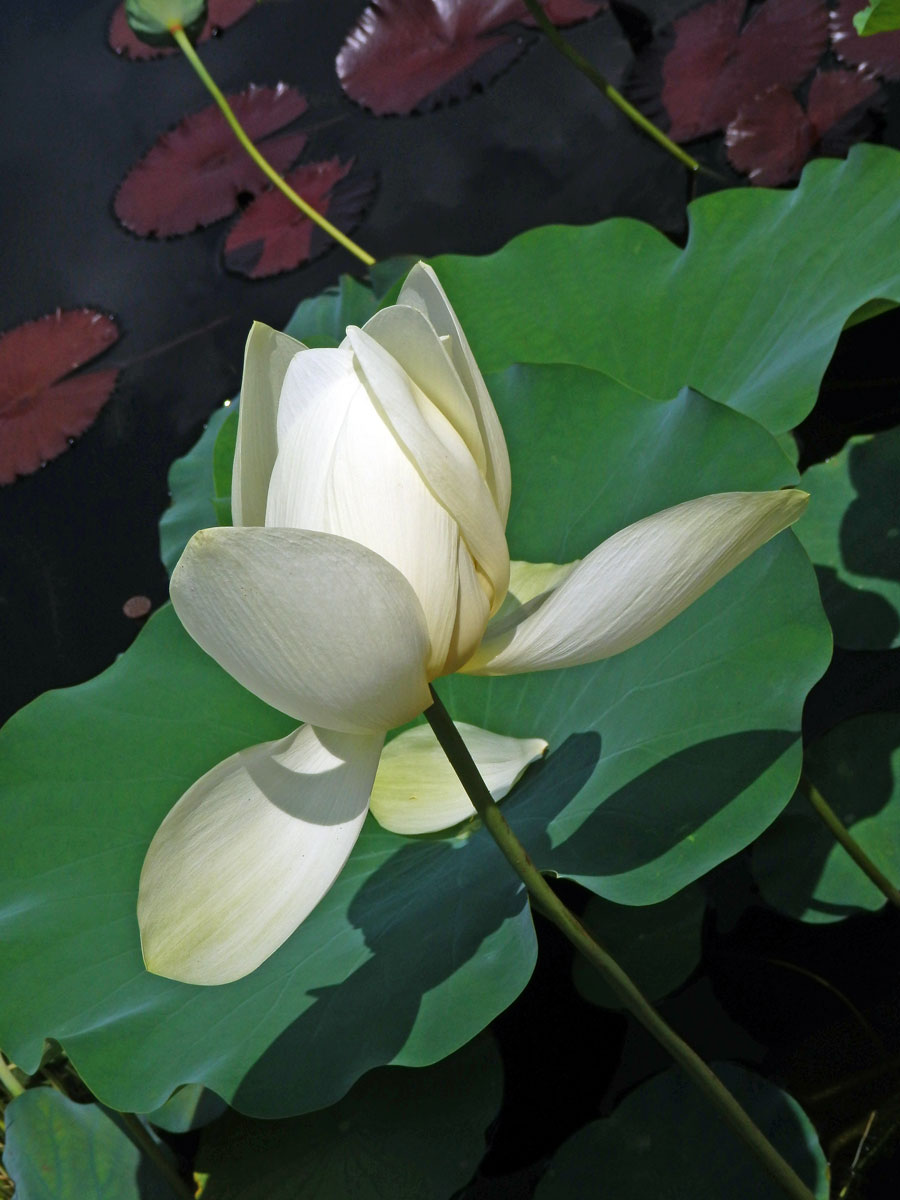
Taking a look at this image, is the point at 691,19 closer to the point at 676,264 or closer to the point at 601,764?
the point at 676,264

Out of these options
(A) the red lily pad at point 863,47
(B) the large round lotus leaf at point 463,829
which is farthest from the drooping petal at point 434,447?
(A) the red lily pad at point 863,47

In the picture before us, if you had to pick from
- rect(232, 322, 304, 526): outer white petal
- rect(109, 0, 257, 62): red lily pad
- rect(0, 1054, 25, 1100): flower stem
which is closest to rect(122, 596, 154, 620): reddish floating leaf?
rect(0, 1054, 25, 1100): flower stem

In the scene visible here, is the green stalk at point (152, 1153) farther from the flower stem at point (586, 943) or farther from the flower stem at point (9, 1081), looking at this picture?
the flower stem at point (586, 943)

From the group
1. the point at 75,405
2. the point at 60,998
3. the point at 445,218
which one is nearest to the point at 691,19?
the point at 445,218

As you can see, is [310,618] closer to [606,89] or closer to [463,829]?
[463,829]

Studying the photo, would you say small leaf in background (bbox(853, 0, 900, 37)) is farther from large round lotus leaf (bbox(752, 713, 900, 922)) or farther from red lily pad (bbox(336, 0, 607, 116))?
red lily pad (bbox(336, 0, 607, 116))

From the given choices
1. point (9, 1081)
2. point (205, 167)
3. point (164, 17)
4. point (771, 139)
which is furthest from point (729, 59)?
point (9, 1081)
